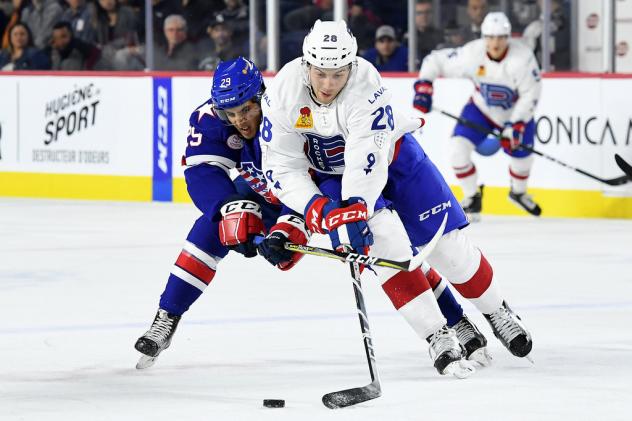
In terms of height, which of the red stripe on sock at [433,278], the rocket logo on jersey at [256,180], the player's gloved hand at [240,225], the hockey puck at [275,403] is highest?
the rocket logo on jersey at [256,180]

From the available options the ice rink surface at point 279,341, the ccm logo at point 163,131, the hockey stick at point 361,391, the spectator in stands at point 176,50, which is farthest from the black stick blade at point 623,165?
the hockey stick at point 361,391

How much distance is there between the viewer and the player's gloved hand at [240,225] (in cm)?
431

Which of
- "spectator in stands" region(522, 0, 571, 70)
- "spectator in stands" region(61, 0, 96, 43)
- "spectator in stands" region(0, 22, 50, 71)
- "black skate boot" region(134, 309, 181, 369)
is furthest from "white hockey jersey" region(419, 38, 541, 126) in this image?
"black skate boot" region(134, 309, 181, 369)

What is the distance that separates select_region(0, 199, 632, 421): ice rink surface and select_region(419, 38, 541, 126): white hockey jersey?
1535 mm

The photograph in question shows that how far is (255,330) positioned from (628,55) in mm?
4659

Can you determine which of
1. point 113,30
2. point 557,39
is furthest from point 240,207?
point 113,30

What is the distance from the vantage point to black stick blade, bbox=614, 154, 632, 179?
8250 millimetres

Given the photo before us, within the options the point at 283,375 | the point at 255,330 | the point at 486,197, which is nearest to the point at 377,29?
the point at 486,197

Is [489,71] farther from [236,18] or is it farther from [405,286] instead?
[405,286]

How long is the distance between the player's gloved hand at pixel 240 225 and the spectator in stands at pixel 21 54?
7162 millimetres

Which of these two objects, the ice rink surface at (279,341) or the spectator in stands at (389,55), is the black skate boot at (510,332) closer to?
the ice rink surface at (279,341)

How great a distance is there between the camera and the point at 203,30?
10867mm

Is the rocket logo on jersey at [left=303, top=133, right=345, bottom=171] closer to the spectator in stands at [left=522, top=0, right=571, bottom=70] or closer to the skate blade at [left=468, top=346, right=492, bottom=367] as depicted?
the skate blade at [left=468, top=346, right=492, bottom=367]

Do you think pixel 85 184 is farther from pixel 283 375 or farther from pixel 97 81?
pixel 283 375
